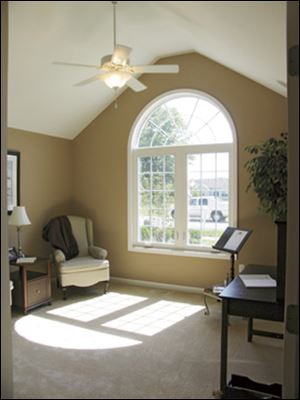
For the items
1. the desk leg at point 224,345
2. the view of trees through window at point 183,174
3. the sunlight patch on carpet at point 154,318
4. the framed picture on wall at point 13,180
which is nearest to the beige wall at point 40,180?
the framed picture on wall at point 13,180

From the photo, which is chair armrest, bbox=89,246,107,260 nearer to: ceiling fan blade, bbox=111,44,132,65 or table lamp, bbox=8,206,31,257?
table lamp, bbox=8,206,31,257

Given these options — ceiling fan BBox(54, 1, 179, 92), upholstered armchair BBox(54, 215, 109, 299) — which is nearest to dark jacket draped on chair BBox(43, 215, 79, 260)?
upholstered armchair BBox(54, 215, 109, 299)

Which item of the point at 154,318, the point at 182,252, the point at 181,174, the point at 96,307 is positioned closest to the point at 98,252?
the point at 96,307

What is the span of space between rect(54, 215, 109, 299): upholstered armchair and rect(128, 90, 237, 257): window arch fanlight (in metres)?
0.63

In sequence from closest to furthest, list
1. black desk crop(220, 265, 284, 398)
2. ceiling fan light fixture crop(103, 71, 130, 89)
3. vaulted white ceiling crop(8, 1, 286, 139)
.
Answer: vaulted white ceiling crop(8, 1, 286, 139) < black desk crop(220, 265, 284, 398) < ceiling fan light fixture crop(103, 71, 130, 89)

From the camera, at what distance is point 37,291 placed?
13.1 ft

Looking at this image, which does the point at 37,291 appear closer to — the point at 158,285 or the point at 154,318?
the point at 154,318

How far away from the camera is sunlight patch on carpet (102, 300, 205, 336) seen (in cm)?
342

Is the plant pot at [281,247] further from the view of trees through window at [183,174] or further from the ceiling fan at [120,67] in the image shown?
the view of trees through window at [183,174]

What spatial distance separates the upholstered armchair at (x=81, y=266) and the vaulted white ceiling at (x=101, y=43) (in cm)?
164

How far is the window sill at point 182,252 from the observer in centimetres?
448

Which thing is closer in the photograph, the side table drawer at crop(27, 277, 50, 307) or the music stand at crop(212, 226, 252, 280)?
the music stand at crop(212, 226, 252, 280)

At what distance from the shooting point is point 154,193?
16.5 feet

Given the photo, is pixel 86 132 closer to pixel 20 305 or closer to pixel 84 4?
pixel 20 305
